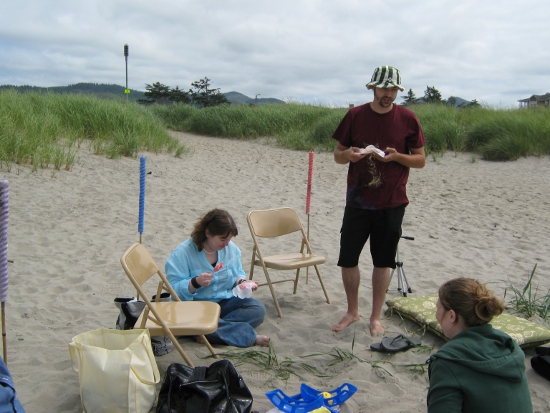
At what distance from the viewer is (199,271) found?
3816 millimetres

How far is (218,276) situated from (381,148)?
1548 millimetres

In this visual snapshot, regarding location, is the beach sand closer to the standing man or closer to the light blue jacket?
the light blue jacket

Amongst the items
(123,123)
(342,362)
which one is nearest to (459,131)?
(123,123)

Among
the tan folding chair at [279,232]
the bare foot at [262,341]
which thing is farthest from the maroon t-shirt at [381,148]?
the bare foot at [262,341]

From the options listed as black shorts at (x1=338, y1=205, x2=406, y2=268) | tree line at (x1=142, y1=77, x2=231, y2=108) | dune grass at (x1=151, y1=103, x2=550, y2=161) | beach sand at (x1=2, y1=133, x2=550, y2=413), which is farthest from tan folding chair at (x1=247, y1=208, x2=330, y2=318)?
tree line at (x1=142, y1=77, x2=231, y2=108)

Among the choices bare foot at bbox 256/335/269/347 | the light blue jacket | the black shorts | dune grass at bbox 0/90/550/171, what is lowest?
bare foot at bbox 256/335/269/347

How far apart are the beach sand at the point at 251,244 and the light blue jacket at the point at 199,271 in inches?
15.5

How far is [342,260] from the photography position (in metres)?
3.87

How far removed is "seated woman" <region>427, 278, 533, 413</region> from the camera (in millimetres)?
1868

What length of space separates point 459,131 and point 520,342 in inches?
481

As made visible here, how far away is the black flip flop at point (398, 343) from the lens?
11.6ft

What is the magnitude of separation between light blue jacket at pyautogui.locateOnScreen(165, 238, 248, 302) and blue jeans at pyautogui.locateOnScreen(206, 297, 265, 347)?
9cm

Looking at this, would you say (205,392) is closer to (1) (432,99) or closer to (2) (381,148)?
(2) (381,148)

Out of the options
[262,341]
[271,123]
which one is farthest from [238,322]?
[271,123]
